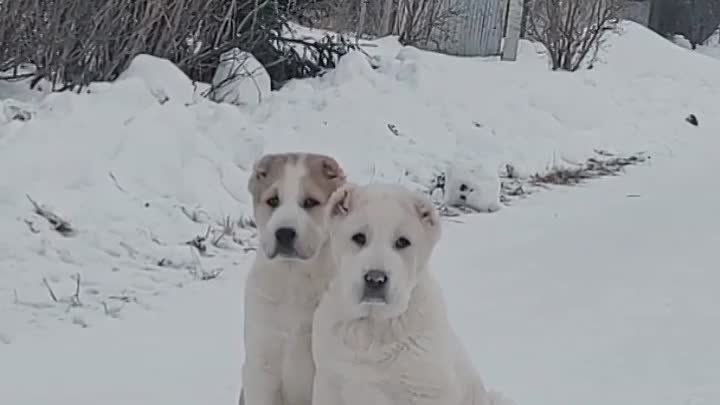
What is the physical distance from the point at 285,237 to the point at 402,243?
449 millimetres

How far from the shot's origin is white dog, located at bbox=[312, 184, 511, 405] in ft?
10.5

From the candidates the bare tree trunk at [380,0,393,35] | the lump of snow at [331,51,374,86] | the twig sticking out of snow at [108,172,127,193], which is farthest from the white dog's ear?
the bare tree trunk at [380,0,393,35]

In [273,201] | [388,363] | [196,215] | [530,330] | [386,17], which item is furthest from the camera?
[386,17]

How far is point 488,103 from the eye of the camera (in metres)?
12.7

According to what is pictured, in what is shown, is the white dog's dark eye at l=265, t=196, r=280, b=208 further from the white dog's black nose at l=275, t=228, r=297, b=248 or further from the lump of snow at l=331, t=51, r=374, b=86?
the lump of snow at l=331, t=51, r=374, b=86

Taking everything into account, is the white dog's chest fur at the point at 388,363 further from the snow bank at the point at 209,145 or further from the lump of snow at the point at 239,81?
the lump of snow at the point at 239,81

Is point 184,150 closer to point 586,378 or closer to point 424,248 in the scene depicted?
point 586,378

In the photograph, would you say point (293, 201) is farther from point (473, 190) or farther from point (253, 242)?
point (473, 190)

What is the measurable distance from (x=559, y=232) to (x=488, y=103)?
4680mm

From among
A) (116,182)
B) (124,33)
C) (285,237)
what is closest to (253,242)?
(116,182)

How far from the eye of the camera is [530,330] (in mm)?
5785

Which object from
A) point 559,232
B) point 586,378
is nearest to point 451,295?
point 586,378

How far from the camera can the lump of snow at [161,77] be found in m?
9.03

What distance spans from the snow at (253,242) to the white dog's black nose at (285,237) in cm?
137
